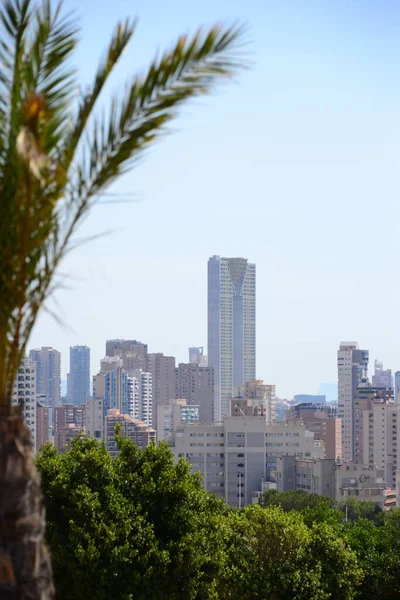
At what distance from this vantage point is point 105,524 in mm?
11117

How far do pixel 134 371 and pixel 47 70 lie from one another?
124357 millimetres

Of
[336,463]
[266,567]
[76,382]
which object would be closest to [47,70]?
[266,567]

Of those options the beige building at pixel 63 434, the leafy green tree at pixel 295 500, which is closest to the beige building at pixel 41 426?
the beige building at pixel 63 434

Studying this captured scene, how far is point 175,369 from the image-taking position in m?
136

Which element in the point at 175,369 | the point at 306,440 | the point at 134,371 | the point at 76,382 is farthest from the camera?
the point at 76,382

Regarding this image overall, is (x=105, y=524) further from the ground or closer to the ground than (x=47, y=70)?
closer to the ground

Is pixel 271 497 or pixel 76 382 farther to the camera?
pixel 76 382

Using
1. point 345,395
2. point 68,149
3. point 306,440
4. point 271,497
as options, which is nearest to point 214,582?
point 68,149

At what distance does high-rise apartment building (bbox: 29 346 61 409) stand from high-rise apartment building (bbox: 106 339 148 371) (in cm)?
1356

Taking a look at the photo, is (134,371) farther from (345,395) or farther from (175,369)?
(345,395)

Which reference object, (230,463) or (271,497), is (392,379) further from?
(271,497)

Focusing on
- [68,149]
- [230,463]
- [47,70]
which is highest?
[47,70]

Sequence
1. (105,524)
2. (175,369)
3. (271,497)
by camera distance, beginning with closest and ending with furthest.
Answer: (105,524) < (271,497) < (175,369)

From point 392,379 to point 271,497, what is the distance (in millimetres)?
153831
